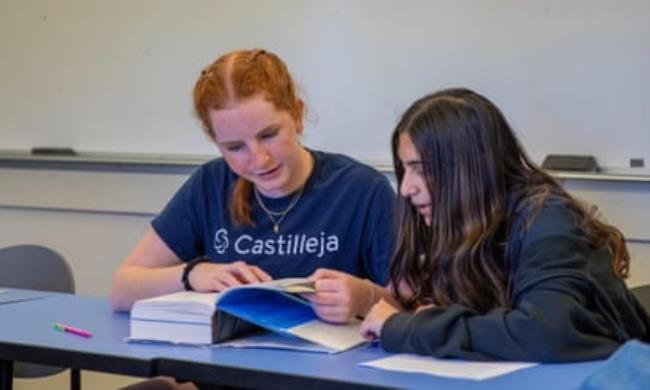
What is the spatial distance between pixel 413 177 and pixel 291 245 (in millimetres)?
430

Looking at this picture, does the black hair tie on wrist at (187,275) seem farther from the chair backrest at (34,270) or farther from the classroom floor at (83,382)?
the classroom floor at (83,382)

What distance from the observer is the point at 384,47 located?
2.88m

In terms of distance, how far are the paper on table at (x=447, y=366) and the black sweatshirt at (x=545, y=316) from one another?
15mm

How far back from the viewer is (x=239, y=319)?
1646mm

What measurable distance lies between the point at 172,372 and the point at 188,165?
174 centimetres

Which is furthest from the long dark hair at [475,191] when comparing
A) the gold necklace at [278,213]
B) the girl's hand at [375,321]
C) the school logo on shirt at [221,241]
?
the school logo on shirt at [221,241]

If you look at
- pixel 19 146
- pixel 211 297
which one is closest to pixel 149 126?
pixel 19 146

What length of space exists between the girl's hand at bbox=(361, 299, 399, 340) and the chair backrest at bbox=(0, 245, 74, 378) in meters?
1.37

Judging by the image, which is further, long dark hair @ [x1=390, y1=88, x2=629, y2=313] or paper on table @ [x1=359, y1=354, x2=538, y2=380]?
long dark hair @ [x1=390, y1=88, x2=629, y2=313]

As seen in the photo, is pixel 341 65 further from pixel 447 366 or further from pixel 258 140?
pixel 447 366

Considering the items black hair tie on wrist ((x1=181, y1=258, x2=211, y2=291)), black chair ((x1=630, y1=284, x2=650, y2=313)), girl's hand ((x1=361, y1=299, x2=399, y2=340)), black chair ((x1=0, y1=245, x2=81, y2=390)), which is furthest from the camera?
black chair ((x1=0, y1=245, x2=81, y2=390))

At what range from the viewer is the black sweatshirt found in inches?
55.4

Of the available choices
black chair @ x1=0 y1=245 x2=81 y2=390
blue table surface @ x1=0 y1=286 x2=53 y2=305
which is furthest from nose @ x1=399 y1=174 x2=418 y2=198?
black chair @ x1=0 y1=245 x2=81 y2=390

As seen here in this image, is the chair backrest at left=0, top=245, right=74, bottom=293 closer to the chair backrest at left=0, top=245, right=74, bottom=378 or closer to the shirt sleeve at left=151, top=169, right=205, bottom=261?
the chair backrest at left=0, top=245, right=74, bottom=378
